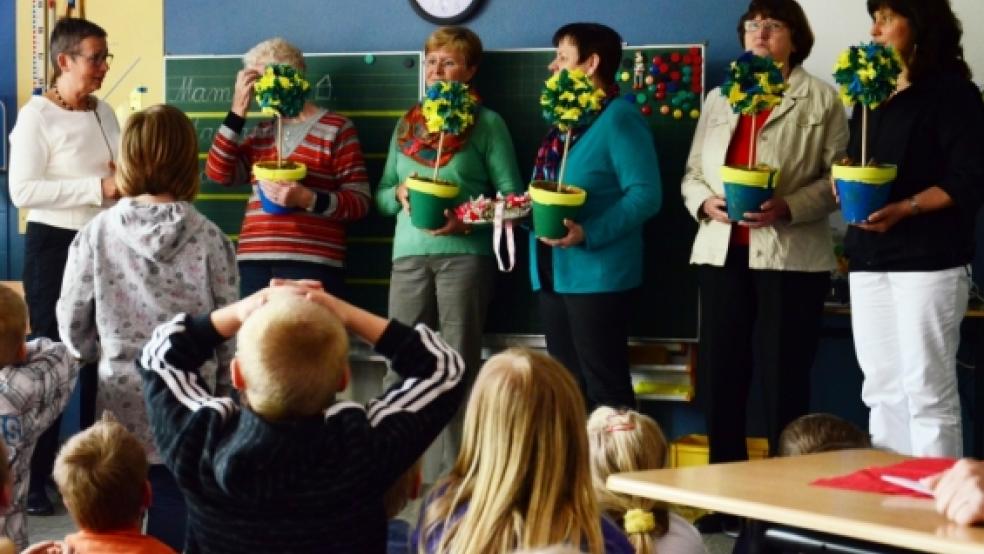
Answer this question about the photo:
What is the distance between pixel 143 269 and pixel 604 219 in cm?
163

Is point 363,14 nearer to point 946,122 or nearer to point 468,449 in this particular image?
point 946,122

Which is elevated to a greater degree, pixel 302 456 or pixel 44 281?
pixel 302 456

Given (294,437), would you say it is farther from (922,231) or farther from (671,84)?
(671,84)

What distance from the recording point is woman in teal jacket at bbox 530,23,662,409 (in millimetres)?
4355

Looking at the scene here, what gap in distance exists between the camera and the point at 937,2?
3.75 metres

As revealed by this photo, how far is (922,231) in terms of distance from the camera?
3742mm

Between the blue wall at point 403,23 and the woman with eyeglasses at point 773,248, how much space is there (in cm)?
68

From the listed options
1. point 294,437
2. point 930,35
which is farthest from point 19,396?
point 930,35

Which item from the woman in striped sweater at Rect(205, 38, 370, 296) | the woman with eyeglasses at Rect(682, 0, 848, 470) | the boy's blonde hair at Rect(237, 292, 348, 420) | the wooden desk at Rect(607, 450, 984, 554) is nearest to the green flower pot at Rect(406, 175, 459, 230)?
the woman in striped sweater at Rect(205, 38, 370, 296)

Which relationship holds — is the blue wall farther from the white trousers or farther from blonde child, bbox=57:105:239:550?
blonde child, bbox=57:105:239:550

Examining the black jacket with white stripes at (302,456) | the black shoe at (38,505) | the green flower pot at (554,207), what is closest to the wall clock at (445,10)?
the green flower pot at (554,207)

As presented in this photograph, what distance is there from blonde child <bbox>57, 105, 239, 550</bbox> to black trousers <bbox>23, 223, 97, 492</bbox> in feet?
4.54

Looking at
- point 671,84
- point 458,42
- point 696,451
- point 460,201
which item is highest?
point 458,42

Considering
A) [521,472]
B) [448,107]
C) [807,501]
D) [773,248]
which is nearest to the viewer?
[807,501]
